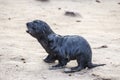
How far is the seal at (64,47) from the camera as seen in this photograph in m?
5.98

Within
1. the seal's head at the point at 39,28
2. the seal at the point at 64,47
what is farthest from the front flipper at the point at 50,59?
the seal's head at the point at 39,28

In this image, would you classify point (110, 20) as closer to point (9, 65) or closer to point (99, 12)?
point (99, 12)

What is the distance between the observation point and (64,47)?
6.02 meters

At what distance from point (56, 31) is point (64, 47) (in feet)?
9.46

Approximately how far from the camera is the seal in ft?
19.6

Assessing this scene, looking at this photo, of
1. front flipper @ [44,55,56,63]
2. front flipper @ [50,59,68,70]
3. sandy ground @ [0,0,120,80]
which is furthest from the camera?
front flipper @ [44,55,56,63]

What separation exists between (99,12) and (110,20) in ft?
2.66

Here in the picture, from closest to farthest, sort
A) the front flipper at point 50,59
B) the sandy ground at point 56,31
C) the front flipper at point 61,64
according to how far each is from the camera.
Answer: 1. the sandy ground at point 56,31
2. the front flipper at point 61,64
3. the front flipper at point 50,59

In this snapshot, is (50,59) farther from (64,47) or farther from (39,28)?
(39,28)

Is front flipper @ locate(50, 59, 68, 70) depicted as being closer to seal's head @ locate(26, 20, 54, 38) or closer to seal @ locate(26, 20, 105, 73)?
seal @ locate(26, 20, 105, 73)

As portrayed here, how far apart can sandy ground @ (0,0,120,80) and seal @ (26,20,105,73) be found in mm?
139

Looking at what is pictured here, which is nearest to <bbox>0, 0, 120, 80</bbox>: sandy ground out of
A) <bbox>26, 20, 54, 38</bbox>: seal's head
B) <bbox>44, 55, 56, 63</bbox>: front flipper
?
<bbox>44, 55, 56, 63</bbox>: front flipper

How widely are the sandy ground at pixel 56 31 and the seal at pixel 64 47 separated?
0.46 feet

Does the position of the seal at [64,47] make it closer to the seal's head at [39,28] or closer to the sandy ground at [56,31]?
the seal's head at [39,28]
